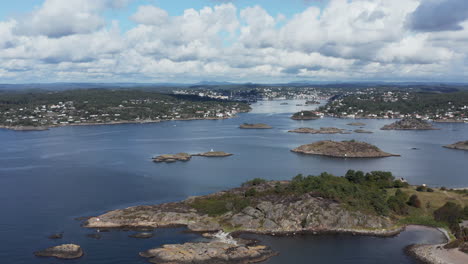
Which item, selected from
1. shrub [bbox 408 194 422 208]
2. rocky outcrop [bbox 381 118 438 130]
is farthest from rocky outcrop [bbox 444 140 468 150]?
shrub [bbox 408 194 422 208]

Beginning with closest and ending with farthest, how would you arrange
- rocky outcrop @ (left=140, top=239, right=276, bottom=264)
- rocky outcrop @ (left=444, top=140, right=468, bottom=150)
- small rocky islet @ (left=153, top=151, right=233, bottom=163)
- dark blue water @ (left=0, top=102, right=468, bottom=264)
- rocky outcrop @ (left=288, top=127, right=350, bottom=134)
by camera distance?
rocky outcrop @ (left=140, top=239, right=276, bottom=264)
dark blue water @ (left=0, top=102, right=468, bottom=264)
small rocky islet @ (left=153, top=151, right=233, bottom=163)
rocky outcrop @ (left=444, top=140, right=468, bottom=150)
rocky outcrop @ (left=288, top=127, right=350, bottom=134)

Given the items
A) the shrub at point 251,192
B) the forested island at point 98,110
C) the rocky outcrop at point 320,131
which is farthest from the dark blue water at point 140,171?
the forested island at point 98,110

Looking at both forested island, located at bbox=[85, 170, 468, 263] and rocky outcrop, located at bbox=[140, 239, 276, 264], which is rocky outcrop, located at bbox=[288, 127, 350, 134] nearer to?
forested island, located at bbox=[85, 170, 468, 263]

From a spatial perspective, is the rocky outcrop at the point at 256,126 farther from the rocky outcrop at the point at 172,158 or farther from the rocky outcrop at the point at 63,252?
the rocky outcrop at the point at 63,252

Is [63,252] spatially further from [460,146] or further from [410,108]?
[410,108]

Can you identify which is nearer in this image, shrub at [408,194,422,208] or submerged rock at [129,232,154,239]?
submerged rock at [129,232,154,239]
